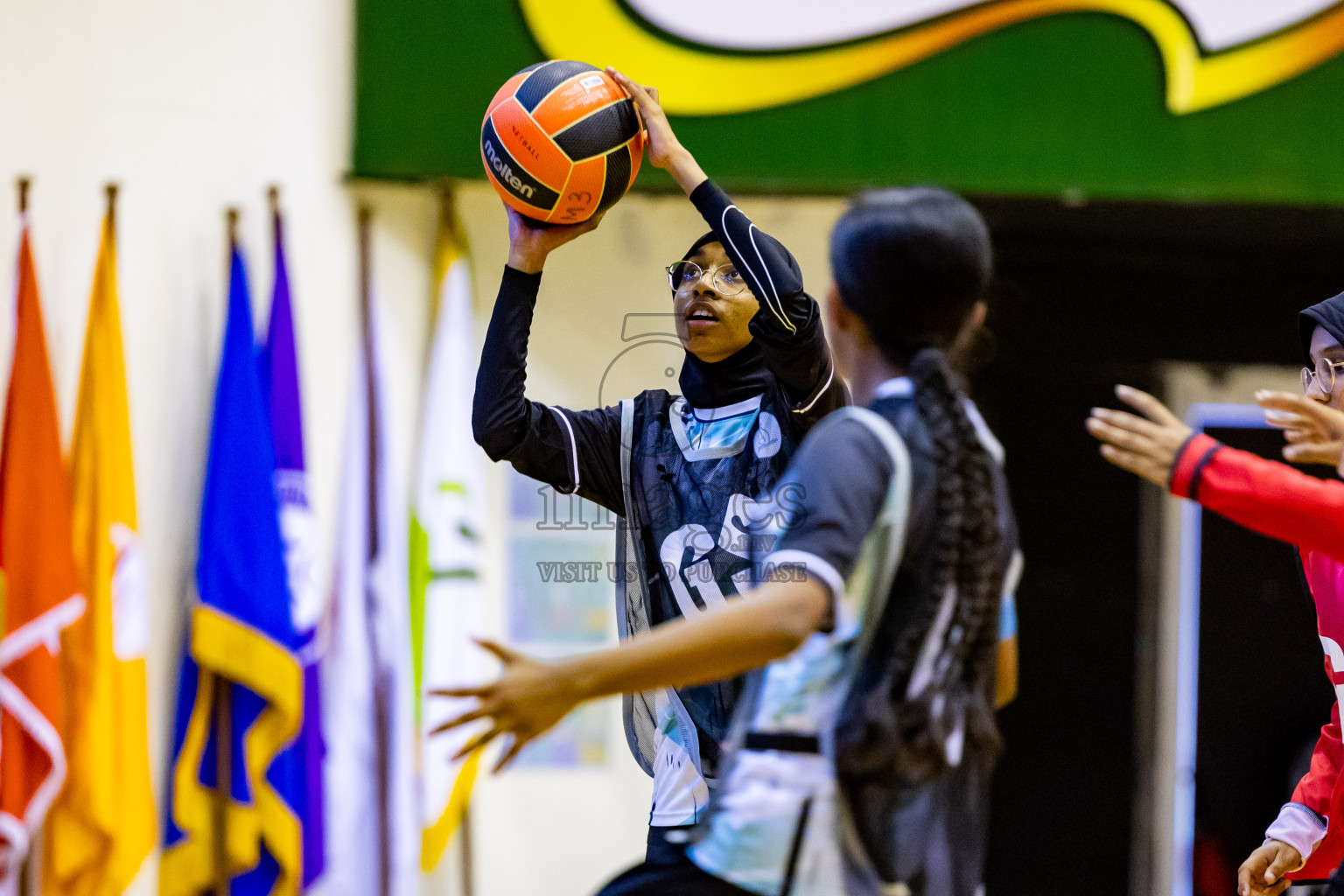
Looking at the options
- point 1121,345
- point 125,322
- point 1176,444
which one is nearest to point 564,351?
point 125,322

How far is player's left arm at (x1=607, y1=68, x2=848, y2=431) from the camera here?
2490mm

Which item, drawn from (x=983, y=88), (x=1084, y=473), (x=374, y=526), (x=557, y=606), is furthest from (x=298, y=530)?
(x=1084, y=473)

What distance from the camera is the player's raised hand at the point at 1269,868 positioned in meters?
2.79

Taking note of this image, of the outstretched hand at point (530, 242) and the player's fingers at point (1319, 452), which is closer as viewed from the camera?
the player's fingers at point (1319, 452)

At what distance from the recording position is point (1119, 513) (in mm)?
5316

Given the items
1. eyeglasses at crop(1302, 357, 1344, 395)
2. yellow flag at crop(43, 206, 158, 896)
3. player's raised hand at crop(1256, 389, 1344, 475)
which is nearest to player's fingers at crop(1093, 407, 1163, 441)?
player's raised hand at crop(1256, 389, 1344, 475)

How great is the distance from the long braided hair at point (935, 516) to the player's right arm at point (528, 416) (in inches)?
34.3

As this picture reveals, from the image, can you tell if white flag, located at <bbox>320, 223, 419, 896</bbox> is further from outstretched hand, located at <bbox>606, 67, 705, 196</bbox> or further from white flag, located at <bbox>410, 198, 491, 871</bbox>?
outstretched hand, located at <bbox>606, 67, 705, 196</bbox>

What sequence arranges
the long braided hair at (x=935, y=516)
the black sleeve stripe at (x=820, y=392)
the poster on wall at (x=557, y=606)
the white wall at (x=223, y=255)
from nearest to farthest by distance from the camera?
the long braided hair at (x=935, y=516)
the black sleeve stripe at (x=820, y=392)
the white wall at (x=223, y=255)
the poster on wall at (x=557, y=606)

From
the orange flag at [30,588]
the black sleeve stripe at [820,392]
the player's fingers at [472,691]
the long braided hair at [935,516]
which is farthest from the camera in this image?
the orange flag at [30,588]

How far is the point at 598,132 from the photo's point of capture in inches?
105

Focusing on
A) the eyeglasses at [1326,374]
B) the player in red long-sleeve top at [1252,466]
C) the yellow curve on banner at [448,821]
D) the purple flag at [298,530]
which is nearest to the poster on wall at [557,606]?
the yellow curve on banner at [448,821]

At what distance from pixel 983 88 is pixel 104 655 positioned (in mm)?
3661

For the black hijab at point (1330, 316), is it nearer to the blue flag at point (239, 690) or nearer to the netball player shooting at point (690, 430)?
the netball player shooting at point (690, 430)
